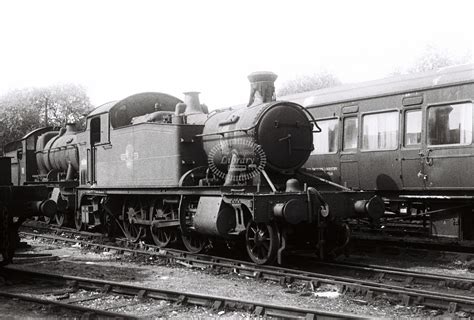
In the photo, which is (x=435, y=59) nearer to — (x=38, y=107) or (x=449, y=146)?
(x=38, y=107)

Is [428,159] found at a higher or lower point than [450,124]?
lower

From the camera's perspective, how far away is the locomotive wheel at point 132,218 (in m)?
12.0

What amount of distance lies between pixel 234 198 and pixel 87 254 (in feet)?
13.2

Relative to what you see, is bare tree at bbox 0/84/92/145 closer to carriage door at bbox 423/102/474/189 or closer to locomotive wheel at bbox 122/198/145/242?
locomotive wheel at bbox 122/198/145/242

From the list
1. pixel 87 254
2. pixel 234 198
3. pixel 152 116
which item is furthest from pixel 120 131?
pixel 234 198

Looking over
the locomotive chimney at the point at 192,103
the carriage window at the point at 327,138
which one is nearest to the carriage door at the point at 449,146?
the carriage window at the point at 327,138

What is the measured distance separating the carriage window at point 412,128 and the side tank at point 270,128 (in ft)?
7.08

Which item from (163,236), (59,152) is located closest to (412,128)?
(163,236)

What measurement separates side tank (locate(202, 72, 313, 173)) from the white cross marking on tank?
6.70ft

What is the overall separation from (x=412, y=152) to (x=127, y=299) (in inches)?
245

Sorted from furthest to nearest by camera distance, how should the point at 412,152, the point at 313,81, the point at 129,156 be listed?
the point at 313,81 → the point at 129,156 → the point at 412,152

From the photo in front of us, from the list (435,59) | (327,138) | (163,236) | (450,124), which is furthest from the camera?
(435,59)

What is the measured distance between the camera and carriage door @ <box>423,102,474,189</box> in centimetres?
970

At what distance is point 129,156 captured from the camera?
11758 mm
